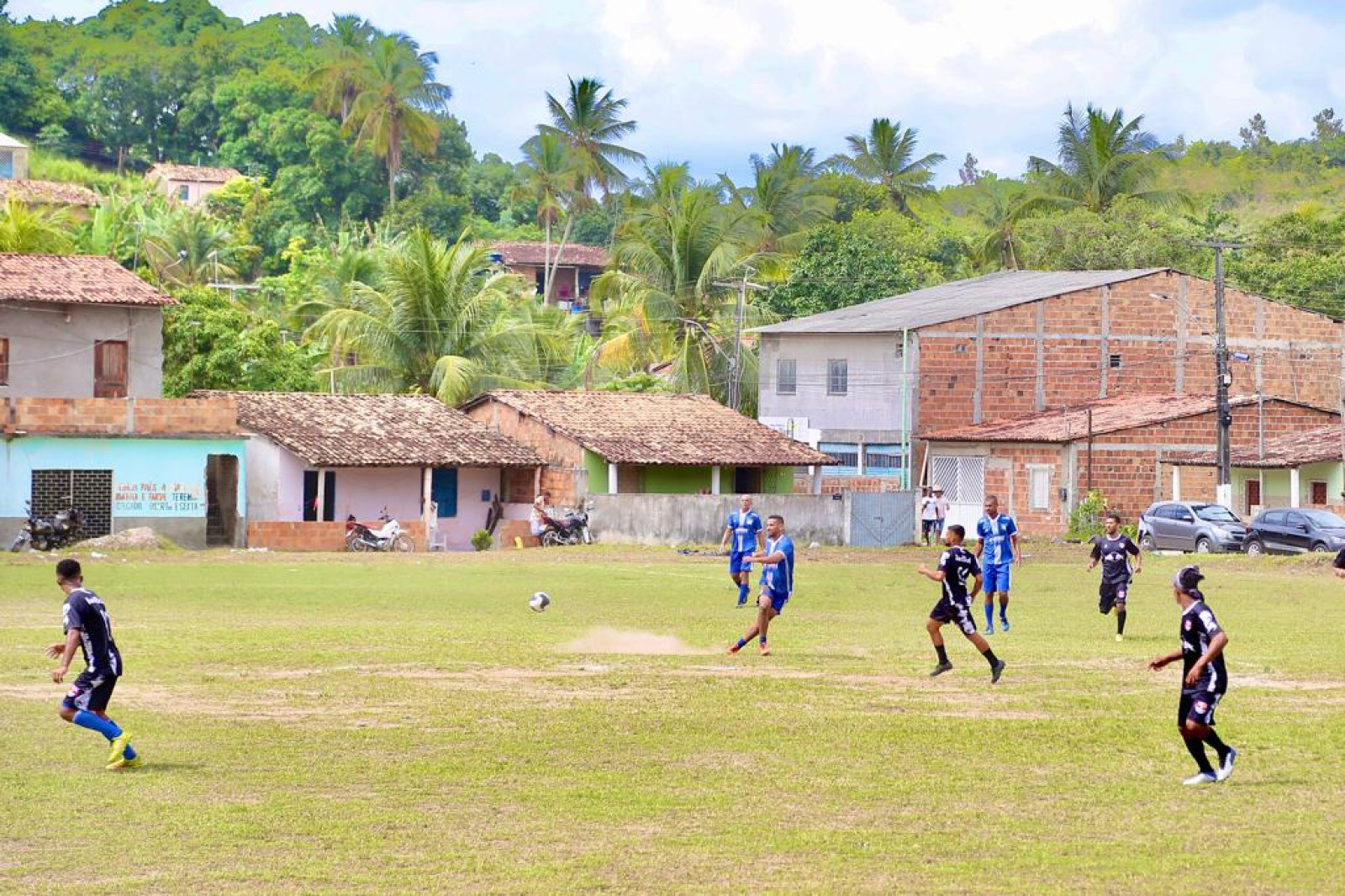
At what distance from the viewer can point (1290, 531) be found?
48062mm

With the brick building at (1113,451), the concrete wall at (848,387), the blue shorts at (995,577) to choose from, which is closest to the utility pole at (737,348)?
the concrete wall at (848,387)

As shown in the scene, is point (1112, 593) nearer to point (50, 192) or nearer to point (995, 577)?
point (995, 577)

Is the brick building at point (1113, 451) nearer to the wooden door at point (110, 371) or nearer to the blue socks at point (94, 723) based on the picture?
the wooden door at point (110, 371)

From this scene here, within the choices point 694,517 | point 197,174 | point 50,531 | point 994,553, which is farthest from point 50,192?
point 994,553

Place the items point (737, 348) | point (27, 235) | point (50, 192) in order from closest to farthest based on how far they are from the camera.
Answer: point (27, 235) < point (737, 348) < point (50, 192)

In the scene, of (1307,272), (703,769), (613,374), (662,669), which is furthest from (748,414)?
(703,769)

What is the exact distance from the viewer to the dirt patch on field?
23.2 meters

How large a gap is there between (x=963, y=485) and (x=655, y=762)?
48.3 meters

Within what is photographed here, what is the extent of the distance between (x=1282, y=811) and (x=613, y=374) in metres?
67.4

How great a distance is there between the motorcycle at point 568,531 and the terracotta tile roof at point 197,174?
61301 millimetres

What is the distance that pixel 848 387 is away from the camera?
65.9 m

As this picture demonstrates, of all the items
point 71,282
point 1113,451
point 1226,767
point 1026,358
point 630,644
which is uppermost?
→ point 71,282

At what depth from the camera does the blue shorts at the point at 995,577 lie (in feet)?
84.2

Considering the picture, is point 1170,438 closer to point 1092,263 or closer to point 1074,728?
point 1092,263
